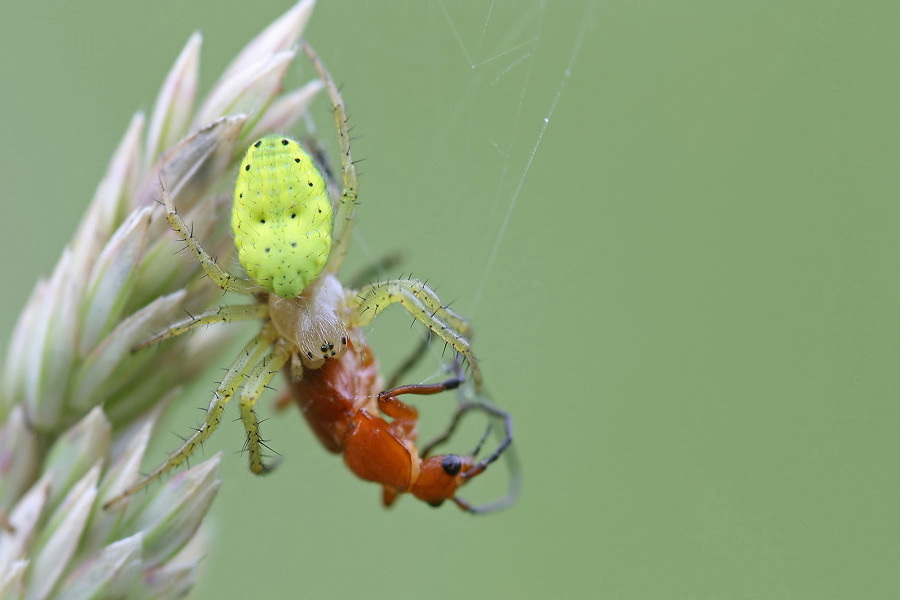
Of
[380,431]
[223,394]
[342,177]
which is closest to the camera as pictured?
[380,431]

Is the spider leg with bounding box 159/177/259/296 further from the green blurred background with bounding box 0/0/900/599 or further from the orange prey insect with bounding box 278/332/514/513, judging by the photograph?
the green blurred background with bounding box 0/0/900/599

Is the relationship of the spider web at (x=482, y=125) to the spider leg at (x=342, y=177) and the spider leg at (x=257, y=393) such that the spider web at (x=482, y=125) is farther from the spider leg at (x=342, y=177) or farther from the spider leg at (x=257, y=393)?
the spider leg at (x=257, y=393)

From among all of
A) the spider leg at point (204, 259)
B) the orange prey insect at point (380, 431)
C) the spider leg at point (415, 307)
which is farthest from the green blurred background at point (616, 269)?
the spider leg at point (204, 259)

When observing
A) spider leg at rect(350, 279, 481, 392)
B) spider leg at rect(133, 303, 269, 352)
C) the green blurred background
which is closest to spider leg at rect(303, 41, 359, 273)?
spider leg at rect(350, 279, 481, 392)

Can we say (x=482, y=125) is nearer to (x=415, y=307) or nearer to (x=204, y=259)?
(x=415, y=307)

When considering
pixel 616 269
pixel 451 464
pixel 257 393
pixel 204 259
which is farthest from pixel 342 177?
pixel 616 269

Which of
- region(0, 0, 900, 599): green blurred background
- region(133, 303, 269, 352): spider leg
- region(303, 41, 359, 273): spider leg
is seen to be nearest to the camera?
region(133, 303, 269, 352): spider leg
